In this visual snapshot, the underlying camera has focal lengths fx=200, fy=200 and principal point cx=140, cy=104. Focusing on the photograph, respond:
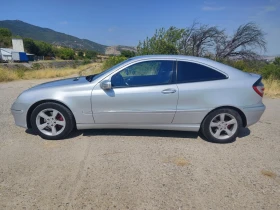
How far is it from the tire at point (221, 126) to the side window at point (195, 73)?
631mm

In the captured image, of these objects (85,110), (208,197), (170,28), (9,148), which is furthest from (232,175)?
(170,28)

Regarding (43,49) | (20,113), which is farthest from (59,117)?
(43,49)

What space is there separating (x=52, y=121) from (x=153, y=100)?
1878 mm

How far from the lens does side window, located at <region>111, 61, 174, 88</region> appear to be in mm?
3582

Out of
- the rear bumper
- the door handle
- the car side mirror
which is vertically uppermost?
the car side mirror

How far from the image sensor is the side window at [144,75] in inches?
141

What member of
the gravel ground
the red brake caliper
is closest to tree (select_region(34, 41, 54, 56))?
the gravel ground

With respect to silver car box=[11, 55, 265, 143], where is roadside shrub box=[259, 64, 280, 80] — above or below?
above

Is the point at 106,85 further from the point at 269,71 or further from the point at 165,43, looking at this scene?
the point at 269,71

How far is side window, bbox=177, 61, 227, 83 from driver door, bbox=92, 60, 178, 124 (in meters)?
0.16

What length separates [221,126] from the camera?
3736mm

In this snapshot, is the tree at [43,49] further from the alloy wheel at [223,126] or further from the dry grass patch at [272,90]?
the alloy wheel at [223,126]

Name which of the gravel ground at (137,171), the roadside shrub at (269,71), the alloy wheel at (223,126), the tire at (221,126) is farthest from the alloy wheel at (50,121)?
the roadside shrub at (269,71)

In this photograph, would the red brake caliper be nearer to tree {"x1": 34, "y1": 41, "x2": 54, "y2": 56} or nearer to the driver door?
the driver door
